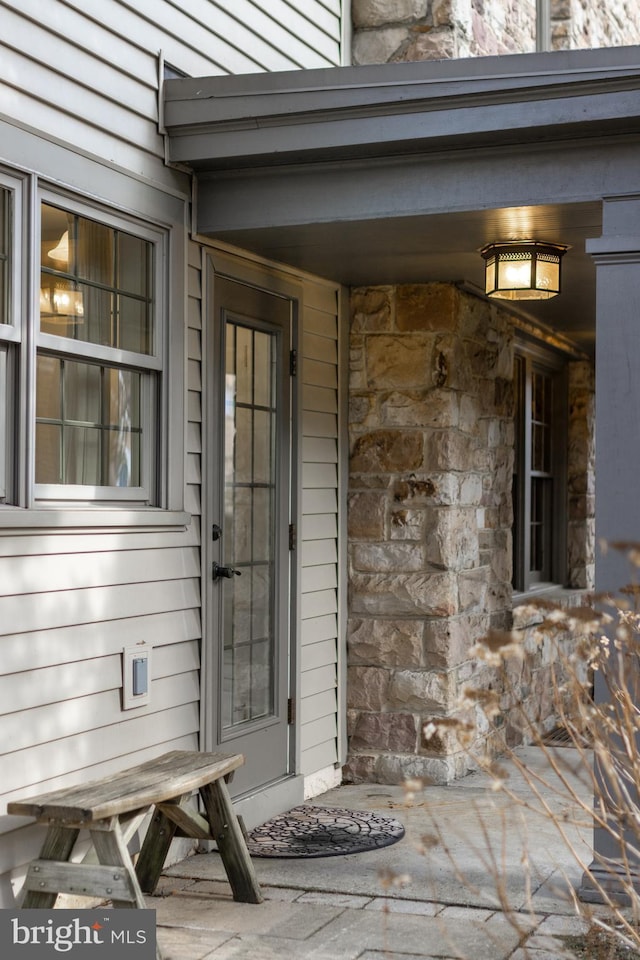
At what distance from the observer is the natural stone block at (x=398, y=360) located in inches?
235

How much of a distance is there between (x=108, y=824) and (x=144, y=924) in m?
0.31

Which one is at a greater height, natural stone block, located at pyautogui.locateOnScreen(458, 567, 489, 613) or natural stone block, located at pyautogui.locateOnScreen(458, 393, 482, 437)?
natural stone block, located at pyautogui.locateOnScreen(458, 393, 482, 437)

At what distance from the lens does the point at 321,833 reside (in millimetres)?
4992

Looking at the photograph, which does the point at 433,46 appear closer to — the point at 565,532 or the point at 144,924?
the point at 565,532

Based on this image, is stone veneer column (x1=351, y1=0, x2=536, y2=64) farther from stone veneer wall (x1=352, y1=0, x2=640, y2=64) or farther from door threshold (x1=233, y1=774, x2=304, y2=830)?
door threshold (x1=233, y1=774, x2=304, y2=830)

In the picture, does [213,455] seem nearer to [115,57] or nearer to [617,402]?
[115,57]

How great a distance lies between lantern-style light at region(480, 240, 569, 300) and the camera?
16.1ft

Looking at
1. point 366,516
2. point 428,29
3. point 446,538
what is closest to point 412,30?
point 428,29

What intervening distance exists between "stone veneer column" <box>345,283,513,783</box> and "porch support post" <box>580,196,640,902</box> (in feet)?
6.12

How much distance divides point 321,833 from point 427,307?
8.70ft

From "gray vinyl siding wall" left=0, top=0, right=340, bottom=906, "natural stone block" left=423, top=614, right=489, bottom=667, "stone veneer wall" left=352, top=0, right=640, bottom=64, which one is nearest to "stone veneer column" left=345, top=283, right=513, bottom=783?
"natural stone block" left=423, top=614, right=489, bottom=667

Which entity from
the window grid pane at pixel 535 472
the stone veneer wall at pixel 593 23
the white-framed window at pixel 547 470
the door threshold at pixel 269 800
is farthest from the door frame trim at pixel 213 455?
the stone veneer wall at pixel 593 23

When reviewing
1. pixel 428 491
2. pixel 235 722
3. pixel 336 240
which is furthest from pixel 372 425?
pixel 235 722

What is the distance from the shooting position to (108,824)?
11.1 feet
